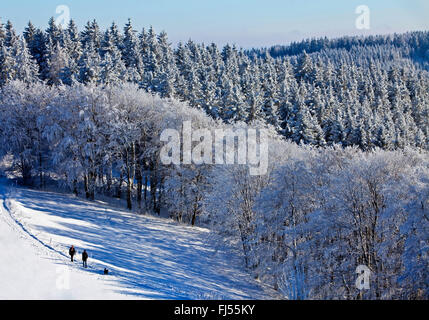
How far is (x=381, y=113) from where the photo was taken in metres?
100

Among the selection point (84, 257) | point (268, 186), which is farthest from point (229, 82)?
point (84, 257)

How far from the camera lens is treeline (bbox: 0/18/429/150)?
234 ft

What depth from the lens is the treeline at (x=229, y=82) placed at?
71.2m

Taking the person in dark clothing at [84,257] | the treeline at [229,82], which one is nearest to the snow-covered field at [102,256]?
the person in dark clothing at [84,257]

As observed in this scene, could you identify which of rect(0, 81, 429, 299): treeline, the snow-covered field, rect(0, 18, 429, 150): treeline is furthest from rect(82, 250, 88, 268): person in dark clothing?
rect(0, 18, 429, 150): treeline

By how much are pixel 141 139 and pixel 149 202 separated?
899cm

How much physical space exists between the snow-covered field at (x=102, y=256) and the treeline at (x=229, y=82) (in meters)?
28.5

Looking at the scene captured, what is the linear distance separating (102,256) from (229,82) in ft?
176

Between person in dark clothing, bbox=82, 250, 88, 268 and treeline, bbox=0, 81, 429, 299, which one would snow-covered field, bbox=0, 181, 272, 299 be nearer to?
person in dark clothing, bbox=82, 250, 88, 268

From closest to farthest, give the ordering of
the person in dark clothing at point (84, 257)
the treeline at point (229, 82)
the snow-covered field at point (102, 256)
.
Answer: the snow-covered field at point (102, 256) < the person in dark clothing at point (84, 257) < the treeline at point (229, 82)

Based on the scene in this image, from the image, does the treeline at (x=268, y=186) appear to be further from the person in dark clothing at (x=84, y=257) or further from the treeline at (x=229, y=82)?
the treeline at (x=229, y=82)
